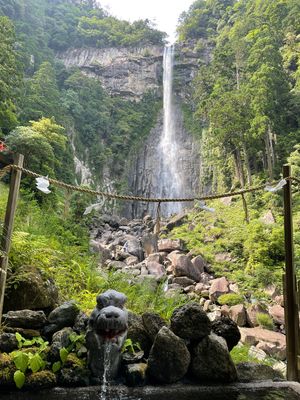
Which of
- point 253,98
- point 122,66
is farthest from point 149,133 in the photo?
point 253,98

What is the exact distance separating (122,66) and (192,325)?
32.4 m

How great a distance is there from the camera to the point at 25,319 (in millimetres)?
3346

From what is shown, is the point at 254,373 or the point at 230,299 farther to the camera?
the point at 230,299

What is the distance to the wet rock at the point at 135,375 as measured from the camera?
2992mm

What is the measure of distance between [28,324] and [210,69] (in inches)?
921

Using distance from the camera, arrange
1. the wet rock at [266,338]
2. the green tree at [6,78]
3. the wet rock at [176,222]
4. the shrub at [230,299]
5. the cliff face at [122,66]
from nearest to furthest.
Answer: the wet rock at [266,338] → the shrub at [230,299] → the green tree at [6,78] → the wet rock at [176,222] → the cliff face at [122,66]

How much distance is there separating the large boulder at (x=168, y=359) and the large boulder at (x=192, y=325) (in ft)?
0.57

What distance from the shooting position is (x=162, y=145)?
27.2 meters

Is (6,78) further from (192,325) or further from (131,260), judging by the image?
(192,325)

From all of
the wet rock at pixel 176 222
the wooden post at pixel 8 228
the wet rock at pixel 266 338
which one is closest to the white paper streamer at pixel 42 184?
the wooden post at pixel 8 228

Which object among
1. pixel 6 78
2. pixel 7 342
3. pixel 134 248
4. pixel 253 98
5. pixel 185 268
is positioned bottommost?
pixel 7 342

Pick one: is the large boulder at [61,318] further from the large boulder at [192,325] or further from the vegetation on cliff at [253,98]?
the vegetation on cliff at [253,98]

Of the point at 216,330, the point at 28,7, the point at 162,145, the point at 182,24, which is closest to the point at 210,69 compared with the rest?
the point at 162,145

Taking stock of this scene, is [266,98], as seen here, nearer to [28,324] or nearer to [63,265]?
[63,265]
